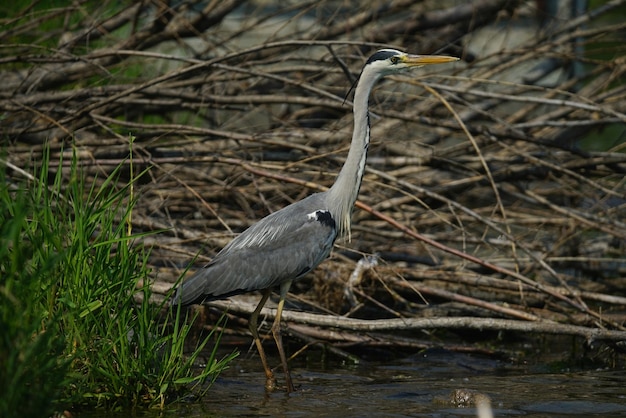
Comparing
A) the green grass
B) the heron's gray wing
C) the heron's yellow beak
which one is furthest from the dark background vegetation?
the green grass

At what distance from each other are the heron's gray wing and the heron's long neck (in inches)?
5.2

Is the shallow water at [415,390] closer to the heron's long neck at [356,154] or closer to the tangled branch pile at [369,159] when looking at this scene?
the tangled branch pile at [369,159]

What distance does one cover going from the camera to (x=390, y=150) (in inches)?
301

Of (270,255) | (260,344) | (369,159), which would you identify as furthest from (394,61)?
(260,344)

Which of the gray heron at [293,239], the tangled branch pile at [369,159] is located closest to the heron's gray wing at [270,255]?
the gray heron at [293,239]

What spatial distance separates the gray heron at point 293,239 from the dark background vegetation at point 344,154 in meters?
0.26

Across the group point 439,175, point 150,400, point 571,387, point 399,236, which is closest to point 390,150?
point 439,175

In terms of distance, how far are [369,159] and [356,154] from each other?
163cm

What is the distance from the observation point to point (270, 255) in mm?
5719

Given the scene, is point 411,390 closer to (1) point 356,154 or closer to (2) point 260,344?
(2) point 260,344

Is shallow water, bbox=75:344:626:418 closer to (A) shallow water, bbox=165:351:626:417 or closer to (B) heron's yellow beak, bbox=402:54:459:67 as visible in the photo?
(A) shallow water, bbox=165:351:626:417

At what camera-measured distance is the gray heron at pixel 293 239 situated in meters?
5.59

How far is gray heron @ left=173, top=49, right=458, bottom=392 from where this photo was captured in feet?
18.3

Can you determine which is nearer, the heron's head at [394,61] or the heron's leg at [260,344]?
the heron's leg at [260,344]
